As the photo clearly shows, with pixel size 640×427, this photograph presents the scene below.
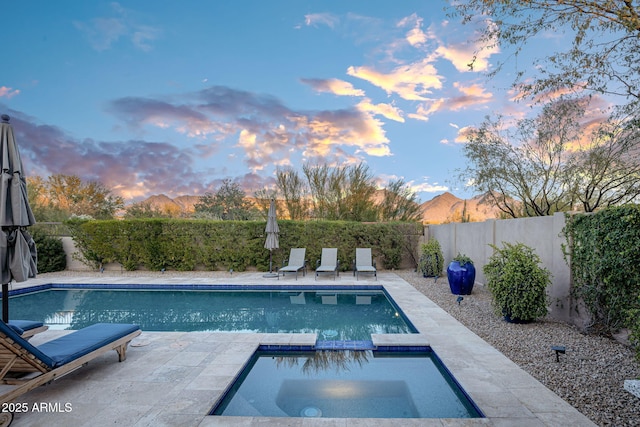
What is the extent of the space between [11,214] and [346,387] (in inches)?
163

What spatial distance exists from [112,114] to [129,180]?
19.5ft

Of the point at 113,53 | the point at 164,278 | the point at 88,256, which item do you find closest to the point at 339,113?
the point at 113,53

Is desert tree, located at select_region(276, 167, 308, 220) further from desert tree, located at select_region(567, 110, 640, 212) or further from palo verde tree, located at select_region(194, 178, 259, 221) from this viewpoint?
desert tree, located at select_region(567, 110, 640, 212)

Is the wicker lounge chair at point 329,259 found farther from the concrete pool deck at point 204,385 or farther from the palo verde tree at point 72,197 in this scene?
the palo verde tree at point 72,197

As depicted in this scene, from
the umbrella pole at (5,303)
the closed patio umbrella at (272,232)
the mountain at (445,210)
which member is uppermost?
the mountain at (445,210)

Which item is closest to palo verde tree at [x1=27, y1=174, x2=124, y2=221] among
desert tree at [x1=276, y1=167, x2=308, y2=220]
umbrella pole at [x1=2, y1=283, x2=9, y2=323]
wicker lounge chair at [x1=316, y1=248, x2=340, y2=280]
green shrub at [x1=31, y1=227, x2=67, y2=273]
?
green shrub at [x1=31, y1=227, x2=67, y2=273]

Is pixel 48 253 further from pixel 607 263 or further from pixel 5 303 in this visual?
pixel 607 263

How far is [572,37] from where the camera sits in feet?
17.0

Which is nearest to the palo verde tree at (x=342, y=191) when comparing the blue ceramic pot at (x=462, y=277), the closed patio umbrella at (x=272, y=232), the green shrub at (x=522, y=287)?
the closed patio umbrella at (x=272, y=232)

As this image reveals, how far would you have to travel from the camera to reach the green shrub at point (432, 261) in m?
10.4

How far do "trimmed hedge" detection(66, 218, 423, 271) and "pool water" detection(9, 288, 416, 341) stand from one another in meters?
2.52

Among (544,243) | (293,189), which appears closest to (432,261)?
(544,243)

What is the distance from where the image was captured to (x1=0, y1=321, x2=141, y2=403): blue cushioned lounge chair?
2748mm

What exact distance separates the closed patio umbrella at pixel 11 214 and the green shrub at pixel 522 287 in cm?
659
